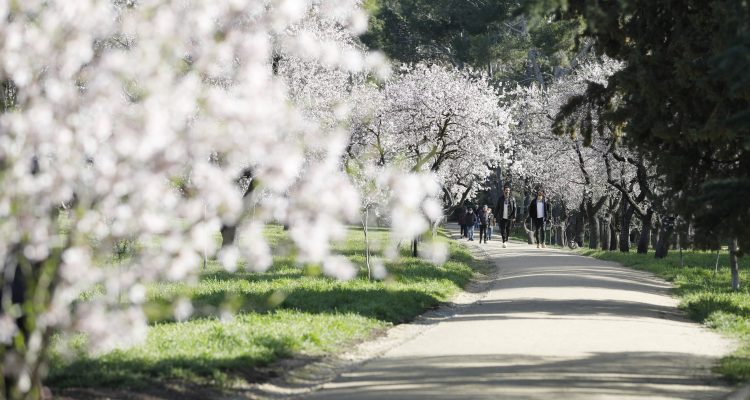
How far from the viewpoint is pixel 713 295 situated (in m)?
20.9

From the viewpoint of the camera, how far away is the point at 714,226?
1445cm

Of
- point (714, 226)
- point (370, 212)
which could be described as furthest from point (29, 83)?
point (370, 212)

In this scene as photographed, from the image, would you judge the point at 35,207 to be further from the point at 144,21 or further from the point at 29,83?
the point at 144,21

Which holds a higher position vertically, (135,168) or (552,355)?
(135,168)

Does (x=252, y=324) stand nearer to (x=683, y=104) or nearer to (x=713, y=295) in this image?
(x=683, y=104)

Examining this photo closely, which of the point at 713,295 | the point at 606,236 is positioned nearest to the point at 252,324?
the point at 713,295

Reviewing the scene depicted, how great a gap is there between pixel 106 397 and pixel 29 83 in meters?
3.97

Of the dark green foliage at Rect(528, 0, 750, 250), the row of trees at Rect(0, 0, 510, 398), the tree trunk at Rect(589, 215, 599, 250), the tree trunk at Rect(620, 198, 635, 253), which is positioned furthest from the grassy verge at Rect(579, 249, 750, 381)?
the tree trunk at Rect(589, 215, 599, 250)

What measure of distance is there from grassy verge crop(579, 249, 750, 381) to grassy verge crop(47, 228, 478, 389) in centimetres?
435

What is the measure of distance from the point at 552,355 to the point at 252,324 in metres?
4.46

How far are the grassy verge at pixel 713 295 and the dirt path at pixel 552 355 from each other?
0.31 meters

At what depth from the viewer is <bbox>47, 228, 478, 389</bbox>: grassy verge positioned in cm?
1051

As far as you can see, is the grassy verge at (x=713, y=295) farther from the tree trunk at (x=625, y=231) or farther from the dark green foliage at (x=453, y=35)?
the dark green foliage at (x=453, y=35)

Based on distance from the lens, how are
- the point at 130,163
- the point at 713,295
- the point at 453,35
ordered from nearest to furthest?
the point at 130,163
the point at 713,295
the point at 453,35
